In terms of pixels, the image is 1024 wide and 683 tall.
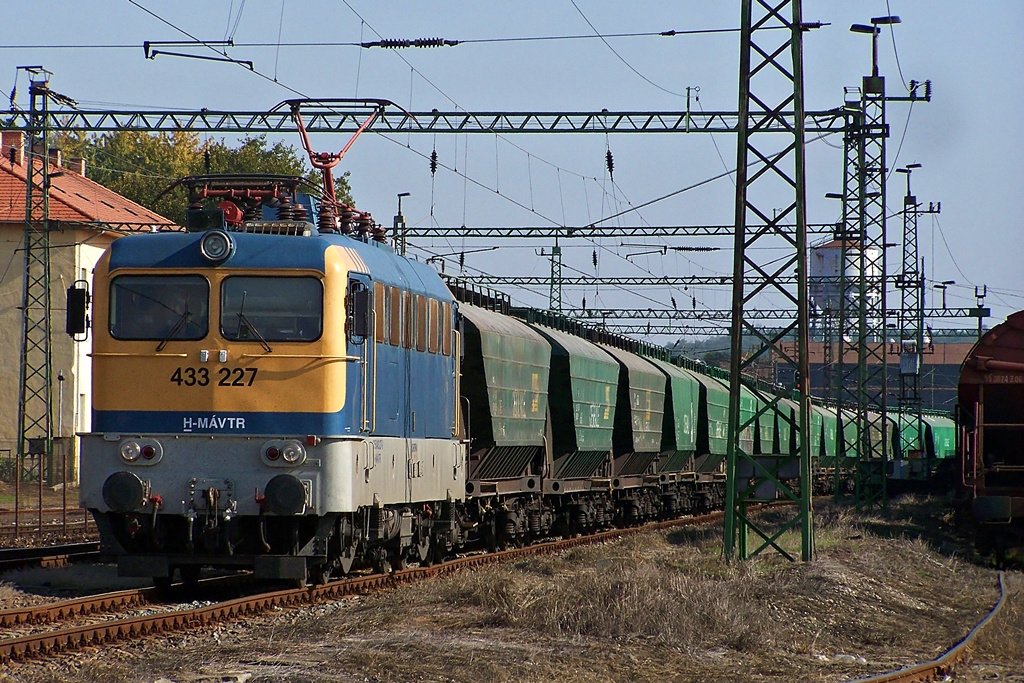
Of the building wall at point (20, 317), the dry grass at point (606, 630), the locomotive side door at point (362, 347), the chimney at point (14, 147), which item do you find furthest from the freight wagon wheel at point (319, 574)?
the chimney at point (14, 147)

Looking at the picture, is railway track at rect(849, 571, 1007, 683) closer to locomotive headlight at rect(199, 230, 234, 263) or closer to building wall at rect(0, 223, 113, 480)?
locomotive headlight at rect(199, 230, 234, 263)

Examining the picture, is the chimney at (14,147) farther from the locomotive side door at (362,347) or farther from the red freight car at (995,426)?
the locomotive side door at (362,347)

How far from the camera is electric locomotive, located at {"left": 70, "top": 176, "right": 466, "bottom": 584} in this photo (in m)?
12.4

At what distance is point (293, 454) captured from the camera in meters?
12.4

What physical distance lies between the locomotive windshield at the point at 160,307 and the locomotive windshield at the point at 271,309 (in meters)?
0.23

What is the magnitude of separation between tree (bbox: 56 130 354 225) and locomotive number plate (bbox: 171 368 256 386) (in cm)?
5469

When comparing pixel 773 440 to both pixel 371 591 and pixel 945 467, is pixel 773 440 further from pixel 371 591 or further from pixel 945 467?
pixel 371 591

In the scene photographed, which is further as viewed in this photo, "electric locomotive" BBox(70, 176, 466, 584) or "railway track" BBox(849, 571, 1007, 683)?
"electric locomotive" BBox(70, 176, 466, 584)

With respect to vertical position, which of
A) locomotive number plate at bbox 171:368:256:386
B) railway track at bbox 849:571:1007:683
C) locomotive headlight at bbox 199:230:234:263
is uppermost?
locomotive headlight at bbox 199:230:234:263

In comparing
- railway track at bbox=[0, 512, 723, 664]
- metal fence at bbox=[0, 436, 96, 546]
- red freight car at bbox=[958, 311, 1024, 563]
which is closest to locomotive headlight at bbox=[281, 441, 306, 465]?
railway track at bbox=[0, 512, 723, 664]

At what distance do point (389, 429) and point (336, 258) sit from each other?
2099mm

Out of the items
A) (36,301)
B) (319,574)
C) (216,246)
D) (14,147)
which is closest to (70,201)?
(14,147)

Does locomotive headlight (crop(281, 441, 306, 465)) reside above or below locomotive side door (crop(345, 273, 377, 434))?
below

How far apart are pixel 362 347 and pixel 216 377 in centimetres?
143
